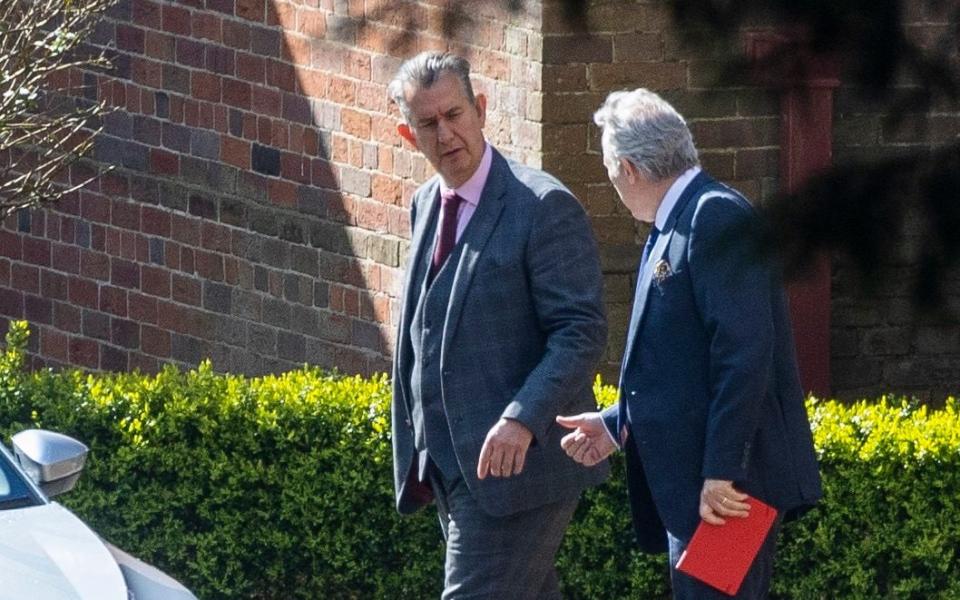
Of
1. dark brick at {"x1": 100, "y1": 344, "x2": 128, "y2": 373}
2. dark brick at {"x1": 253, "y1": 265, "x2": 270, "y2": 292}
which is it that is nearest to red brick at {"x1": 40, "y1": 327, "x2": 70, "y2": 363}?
Result: dark brick at {"x1": 100, "y1": 344, "x2": 128, "y2": 373}

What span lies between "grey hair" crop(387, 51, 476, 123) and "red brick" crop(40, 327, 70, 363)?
556cm

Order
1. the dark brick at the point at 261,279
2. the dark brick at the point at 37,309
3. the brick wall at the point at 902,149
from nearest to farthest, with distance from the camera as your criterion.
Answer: the brick wall at the point at 902,149, the dark brick at the point at 261,279, the dark brick at the point at 37,309

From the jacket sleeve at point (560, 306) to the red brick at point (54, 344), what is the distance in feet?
18.7

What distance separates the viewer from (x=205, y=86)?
9.34 m

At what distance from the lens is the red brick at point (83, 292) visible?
10227 mm

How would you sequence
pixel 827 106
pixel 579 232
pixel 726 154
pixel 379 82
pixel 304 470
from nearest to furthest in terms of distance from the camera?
pixel 827 106 < pixel 579 232 < pixel 304 470 < pixel 726 154 < pixel 379 82

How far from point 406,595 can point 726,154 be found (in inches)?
78.9

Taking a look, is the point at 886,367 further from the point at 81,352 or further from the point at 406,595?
the point at 81,352

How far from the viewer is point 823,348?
7.80 metres

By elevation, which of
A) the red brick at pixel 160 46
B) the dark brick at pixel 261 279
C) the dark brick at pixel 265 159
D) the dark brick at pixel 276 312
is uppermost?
the red brick at pixel 160 46

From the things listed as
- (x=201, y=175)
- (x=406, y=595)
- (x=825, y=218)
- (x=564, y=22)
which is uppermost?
(x=564, y=22)

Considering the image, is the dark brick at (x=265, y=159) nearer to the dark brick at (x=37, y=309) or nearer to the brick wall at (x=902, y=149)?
the dark brick at (x=37, y=309)

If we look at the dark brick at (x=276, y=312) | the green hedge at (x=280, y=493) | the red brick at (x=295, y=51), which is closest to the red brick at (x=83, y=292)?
the dark brick at (x=276, y=312)

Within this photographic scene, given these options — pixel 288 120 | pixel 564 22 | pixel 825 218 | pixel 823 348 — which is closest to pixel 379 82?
pixel 288 120
